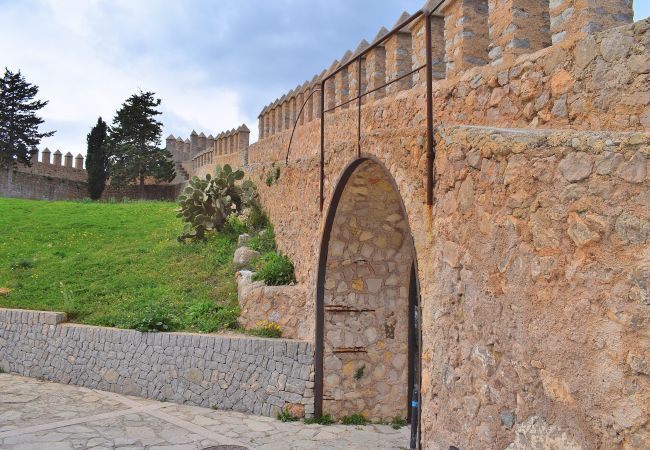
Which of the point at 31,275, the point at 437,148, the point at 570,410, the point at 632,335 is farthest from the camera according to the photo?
the point at 31,275

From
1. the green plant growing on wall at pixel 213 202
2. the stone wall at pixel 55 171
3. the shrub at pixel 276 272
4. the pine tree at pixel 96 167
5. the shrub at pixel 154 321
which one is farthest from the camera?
the pine tree at pixel 96 167

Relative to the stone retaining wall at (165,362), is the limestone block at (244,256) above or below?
above

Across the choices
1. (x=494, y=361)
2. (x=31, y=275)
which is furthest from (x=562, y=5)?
(x=31, y=275)

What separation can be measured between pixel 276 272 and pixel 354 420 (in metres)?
3.16

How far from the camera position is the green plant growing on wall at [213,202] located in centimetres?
1382

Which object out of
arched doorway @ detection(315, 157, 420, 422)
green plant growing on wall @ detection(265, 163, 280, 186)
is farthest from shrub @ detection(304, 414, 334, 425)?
green plant growing on wall @ detection(265, 163, 280, 186)

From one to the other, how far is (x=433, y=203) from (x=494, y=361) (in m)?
1.55

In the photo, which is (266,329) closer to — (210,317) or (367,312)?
(210,317)

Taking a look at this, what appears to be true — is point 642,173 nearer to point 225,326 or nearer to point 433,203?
point 433,203

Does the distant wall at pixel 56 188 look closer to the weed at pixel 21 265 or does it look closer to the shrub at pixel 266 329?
the weed at pixel 21 265

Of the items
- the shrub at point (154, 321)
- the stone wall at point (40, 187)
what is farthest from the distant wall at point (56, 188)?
the shrub at point (154, 321)

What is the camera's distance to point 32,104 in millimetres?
31719

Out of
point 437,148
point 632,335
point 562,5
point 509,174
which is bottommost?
point 632,335

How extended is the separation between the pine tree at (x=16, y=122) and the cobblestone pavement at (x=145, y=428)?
24.2 metres
